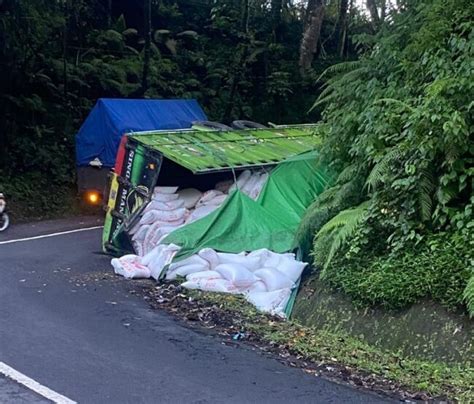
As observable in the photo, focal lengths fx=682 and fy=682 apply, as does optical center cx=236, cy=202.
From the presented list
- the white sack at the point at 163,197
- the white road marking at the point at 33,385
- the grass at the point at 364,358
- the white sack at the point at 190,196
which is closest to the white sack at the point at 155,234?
the white sack at the point at 163,197

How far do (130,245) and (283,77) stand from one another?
57.4 feet

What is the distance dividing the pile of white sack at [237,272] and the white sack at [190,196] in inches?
75.0

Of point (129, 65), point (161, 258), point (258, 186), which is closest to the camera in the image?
point (161, 258)

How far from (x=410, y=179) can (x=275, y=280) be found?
7.79 feet

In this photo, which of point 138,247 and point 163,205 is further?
point 163,205

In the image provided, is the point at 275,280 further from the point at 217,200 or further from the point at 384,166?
the point at 217,200

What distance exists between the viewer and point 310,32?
2839cm

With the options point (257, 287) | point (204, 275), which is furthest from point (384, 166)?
point (204, 275)

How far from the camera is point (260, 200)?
39.0 ft

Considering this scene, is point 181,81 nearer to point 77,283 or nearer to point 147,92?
point 147,92

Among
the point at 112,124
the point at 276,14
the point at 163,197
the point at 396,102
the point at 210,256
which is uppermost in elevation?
the point at 276,14

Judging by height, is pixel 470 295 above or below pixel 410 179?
below

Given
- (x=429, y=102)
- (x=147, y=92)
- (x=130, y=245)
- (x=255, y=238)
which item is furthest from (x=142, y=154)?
(x=147, y=92)

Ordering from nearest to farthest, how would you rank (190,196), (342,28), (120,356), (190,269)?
(120,356)
(190,269)
(190,196)
(342,28)
